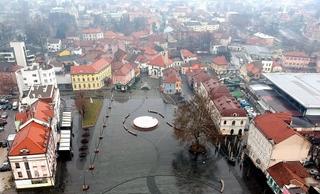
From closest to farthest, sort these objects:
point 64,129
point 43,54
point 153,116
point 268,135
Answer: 1. point 268,135
2. point 64,129
3. point 153,116
4. point 43,54

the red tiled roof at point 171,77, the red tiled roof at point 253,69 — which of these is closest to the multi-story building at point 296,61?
the red tiled roof at point 253,69

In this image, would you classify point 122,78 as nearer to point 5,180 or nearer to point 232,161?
point 232,161

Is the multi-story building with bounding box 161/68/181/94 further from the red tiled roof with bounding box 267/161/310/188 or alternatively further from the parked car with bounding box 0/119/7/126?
the parked car with bounding box 0/119/7/126

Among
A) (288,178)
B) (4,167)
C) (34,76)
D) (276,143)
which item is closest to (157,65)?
(34,76)

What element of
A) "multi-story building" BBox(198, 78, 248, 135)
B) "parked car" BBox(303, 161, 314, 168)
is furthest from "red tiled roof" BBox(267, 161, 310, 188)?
"multi-story building" BBox(198, 78, 248, 135)

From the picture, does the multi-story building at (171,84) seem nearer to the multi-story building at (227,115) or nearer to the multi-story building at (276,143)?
the multi-story building at (227,115)

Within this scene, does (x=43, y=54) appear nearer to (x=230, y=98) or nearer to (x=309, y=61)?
(x=230, y=98)

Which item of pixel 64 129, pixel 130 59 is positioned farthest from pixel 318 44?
pixel 64 129
